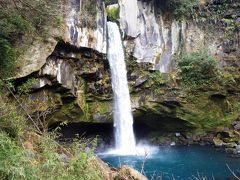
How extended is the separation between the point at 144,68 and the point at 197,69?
2.59 metres

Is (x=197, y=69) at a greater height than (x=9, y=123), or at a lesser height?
greater

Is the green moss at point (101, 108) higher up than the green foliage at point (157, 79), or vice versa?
the green foliage at point (157, 79)

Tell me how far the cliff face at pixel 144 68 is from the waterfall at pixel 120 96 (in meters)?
0.30

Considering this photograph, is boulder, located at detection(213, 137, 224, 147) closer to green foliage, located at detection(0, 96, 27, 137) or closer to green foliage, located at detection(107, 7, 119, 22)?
green foliage, located at detection(107, 7, 119, 22)

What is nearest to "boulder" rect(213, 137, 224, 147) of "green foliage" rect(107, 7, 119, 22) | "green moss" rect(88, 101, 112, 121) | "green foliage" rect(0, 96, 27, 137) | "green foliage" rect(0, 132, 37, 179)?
"green moss" rect(88, 101, 112, 121)

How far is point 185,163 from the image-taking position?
14.7 meters

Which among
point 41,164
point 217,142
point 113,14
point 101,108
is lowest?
point 217,142

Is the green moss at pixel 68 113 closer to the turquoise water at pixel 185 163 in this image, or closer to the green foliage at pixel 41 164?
the turquoise water at pixel 185 163

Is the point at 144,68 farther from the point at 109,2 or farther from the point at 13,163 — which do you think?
the point at 13,163

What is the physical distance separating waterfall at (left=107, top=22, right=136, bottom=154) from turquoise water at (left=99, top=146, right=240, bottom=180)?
5.48 ft

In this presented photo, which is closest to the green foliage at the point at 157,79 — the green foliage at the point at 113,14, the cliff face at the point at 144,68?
the cliff face at the point at 144,68

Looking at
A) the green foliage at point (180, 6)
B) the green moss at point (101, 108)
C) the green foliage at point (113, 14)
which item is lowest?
the green moss at point (101, 108)

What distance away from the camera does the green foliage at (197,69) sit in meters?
17.8

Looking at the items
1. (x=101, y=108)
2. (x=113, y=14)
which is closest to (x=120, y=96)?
(x=101, y=108)
